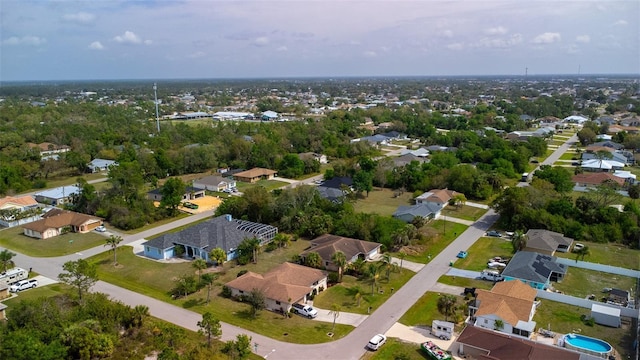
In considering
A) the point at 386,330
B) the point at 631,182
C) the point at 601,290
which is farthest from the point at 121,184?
the point at 631,182

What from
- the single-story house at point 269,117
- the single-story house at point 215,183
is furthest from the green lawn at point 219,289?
the single-story house at point 269,117

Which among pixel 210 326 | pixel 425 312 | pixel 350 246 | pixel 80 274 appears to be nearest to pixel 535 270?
pixel 425 312

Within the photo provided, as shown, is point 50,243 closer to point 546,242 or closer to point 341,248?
point 341,248

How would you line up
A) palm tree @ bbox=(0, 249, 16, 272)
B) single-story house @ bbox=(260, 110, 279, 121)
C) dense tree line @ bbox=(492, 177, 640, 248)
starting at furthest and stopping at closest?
single-story house @ bbox=(260, 110, 279, 121) < dense tree line @ bbox=(492, 177, 640, 248) < palm tree @ bbox=(0, 249, 16, 272)

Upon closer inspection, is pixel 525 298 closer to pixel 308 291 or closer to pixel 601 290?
pixel 601 290

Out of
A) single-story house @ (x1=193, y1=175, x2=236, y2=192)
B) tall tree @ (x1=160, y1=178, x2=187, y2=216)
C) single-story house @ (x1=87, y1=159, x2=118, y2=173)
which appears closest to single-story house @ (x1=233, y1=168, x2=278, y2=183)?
single-story house @ (x1=193, y1=175, x2=236, y2=192)

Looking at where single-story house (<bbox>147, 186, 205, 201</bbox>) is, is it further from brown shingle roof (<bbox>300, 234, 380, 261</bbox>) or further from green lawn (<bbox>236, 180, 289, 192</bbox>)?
brown shingle roof (<bbox>300, 234, 380, 261</bbox>)

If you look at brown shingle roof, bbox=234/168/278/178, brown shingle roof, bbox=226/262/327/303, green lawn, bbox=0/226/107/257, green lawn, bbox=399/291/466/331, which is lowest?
green lawn, bbox=399/291/466/331
